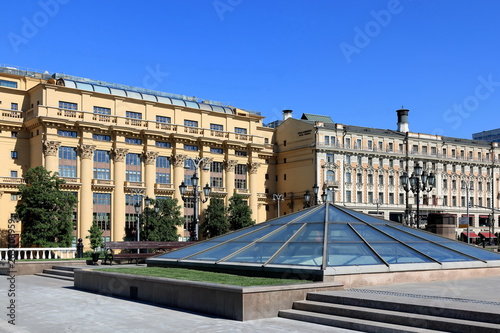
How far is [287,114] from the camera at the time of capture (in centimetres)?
7644

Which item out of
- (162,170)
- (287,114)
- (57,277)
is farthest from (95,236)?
(287,114)

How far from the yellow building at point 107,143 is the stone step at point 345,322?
38512 millimetres

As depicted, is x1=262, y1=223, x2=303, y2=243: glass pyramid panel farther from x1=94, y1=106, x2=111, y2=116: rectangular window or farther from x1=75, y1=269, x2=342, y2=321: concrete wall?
x1=94, y1=106, x2=111, y2=116: rectangular window

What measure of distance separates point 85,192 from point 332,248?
41954mm

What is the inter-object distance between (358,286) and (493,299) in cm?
317

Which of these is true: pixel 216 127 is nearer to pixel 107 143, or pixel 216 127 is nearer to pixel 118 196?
pixel 107 143

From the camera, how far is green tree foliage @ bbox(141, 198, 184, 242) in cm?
5197

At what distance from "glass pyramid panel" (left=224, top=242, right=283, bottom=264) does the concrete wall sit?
2326 millimetres

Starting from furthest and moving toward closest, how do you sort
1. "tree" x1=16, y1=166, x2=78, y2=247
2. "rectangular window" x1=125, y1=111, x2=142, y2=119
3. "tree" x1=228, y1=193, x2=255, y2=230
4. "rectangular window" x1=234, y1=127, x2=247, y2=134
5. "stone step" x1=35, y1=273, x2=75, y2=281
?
1. "rectangular window" x1=234, y1=127, x2=247, y2=134
2. "tree" x1=228, y1=193, x2=255, y2=230
3. "rectangular window" x1=125, y1=111, x2=142, y2=119
4. "tree" x1=16, y1=166, x2=78, y2=247
5. "stone step" x1=35, y1=273, x2=75, y2=281

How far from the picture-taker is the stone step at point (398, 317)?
8.75 meters

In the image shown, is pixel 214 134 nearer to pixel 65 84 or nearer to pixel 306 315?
pixel 65 84

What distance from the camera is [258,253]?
48.9 ft

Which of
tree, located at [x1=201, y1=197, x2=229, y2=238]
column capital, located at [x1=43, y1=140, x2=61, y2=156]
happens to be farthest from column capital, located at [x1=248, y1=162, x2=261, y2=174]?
column capital, located at [x1=43, y1=140, x2=61, y2=156]

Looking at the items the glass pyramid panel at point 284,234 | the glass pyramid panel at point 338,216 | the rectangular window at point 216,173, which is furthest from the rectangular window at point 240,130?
the glass pyramid panel at point 284,234
